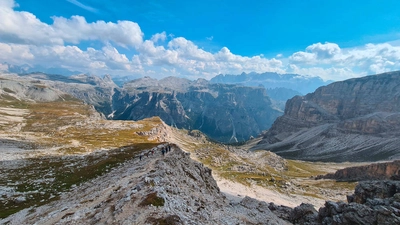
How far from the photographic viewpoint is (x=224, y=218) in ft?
115

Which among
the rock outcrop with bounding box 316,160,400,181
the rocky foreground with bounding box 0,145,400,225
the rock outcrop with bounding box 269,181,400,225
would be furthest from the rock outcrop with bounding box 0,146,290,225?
the rock outcrop with bounding box 316,160,400,181

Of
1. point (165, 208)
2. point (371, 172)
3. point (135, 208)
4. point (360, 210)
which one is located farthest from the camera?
point (371, 172)

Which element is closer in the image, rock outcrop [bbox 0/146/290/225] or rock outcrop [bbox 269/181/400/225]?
rock outcrop [bbox 0/146/290/225]

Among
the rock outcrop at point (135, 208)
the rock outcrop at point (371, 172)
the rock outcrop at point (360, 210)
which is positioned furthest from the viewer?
the rock outcrop at point (371, 172)

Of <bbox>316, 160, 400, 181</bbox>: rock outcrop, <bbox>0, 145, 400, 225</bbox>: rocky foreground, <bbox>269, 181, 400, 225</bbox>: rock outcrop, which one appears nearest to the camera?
<bbox>0, 145, 400, 225</bbox>: rocky foreground

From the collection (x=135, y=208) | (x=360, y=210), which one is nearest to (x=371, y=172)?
(x=360, y=210)

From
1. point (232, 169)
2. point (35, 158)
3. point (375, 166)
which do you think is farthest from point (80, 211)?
point (375, 166)

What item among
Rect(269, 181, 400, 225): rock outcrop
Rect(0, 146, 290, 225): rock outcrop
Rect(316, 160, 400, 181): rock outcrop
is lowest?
Rect(316, 160, 400, 181): rock outcrop

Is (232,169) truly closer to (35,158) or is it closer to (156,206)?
(35,158)

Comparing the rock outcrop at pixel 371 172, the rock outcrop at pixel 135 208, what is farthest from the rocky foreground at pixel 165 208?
the rock outcrop at pixel 371 172

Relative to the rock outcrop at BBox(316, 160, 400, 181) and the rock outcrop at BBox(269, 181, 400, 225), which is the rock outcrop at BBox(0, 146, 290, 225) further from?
the rock outcrop at BBox(316, 160, 400, 181)

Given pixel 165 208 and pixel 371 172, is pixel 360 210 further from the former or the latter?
pixel 371 172

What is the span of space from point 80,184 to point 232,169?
406 ft

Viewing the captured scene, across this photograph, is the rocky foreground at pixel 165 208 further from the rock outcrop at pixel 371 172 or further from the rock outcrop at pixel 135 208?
the rock outcrop at pixel 371 172
